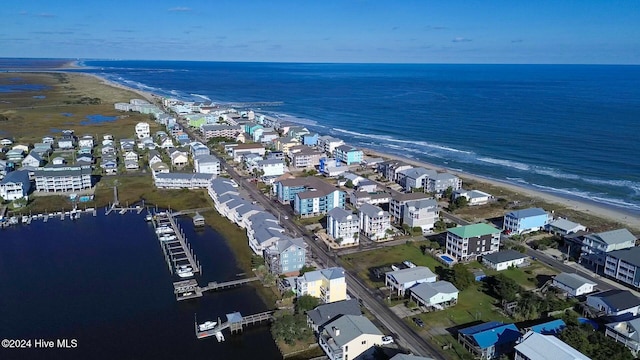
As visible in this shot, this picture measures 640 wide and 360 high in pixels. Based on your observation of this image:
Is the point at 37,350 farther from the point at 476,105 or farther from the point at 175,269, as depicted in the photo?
the point at 476,105

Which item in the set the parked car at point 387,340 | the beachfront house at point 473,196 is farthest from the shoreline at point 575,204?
the parked car at point 387,340

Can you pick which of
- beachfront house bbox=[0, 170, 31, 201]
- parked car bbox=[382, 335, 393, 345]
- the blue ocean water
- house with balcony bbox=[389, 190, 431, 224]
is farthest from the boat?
the blue ocean water

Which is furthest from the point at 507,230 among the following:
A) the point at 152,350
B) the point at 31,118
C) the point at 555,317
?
the point at 31,118

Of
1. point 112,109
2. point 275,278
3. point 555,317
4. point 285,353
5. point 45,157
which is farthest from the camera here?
point 112,109

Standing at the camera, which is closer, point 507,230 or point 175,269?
point 175,269

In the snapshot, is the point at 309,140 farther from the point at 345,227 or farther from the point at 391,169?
the point at 345,227

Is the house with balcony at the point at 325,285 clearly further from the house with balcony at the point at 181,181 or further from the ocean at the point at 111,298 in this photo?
the house with balcony at the point at 181,181
